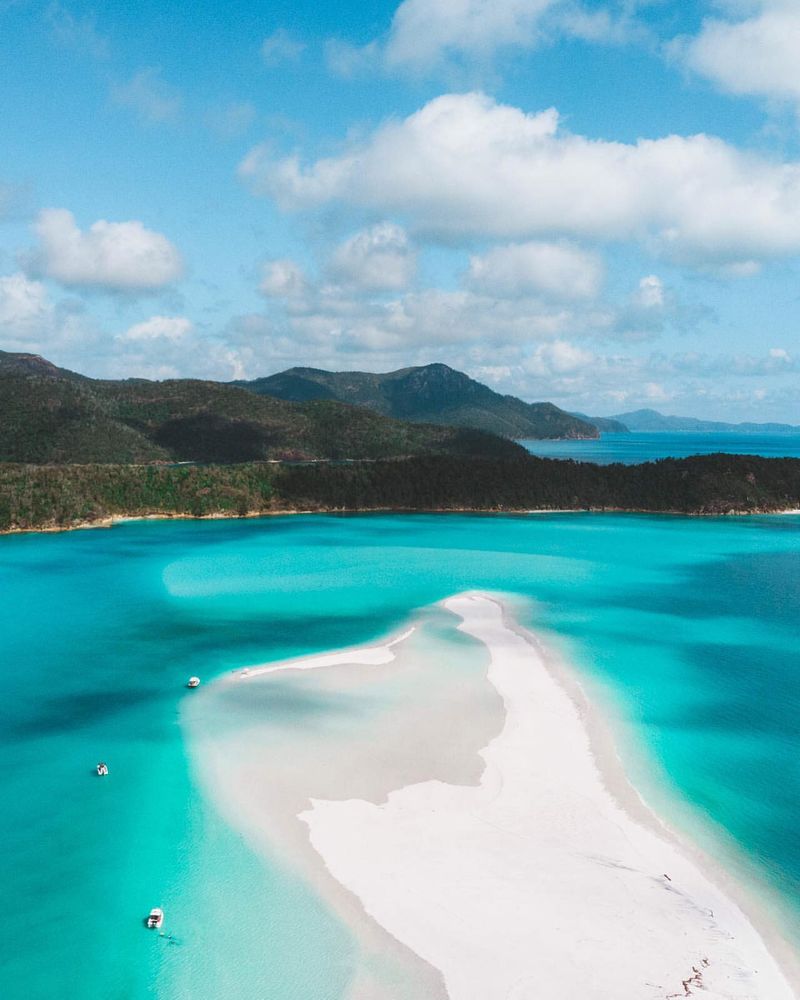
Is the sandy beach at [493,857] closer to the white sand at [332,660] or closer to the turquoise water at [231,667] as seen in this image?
the turquoise water at [231,667]

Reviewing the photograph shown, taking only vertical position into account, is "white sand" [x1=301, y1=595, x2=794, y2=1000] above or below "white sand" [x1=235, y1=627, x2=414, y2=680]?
below

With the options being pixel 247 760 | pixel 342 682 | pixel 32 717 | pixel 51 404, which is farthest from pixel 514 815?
pixel 51 404

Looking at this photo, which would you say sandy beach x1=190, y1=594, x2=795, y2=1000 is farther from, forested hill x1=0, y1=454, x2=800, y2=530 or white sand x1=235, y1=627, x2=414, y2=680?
forested hill x1=0, y1=454, x2=800, y2=530

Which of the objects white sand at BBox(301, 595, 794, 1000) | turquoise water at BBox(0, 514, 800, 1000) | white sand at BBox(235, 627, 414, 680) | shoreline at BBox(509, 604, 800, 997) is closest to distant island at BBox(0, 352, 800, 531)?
turquoise water at BBox(0, 514, 800, 1000)

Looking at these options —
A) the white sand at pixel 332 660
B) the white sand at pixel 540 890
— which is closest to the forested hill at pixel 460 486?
the white sand at pixel 332 660

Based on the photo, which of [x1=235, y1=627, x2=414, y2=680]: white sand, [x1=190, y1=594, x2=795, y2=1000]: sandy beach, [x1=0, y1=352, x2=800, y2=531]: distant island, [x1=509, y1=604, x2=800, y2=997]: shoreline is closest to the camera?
[x1=190, y1=594, x2=795, y2=1000]: sandy beach

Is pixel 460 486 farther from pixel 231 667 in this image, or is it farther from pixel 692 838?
pixel 692 838
